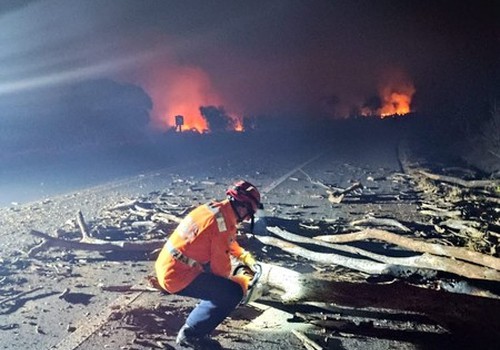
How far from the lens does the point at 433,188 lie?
34.4 feet

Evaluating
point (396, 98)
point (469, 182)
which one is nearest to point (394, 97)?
point (396, 98)

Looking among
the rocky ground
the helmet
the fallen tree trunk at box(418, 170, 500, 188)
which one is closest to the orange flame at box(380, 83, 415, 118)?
the rocky ground

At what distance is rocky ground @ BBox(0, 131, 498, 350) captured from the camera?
4195mm

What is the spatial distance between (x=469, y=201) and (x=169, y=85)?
1713 inches

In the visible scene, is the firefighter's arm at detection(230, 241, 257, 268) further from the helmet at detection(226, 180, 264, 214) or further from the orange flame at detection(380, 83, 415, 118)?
the orange flame at detection(380, 83, 415, 118)

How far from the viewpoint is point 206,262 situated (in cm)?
411

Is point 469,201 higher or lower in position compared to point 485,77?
lower

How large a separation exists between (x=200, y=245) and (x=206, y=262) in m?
0.22

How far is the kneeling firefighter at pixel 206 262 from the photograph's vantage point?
398 cm

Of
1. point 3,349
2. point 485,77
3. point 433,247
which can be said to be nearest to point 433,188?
point 433,247

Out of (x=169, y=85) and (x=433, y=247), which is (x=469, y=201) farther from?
(x=169, y=85)

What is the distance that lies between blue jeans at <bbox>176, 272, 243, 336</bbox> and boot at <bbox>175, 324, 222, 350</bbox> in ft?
0.12

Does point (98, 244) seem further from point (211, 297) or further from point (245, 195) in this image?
point (245, 195)

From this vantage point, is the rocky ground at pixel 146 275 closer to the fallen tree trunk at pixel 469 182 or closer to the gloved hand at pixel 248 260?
the gloved hand at pixel 248 260
